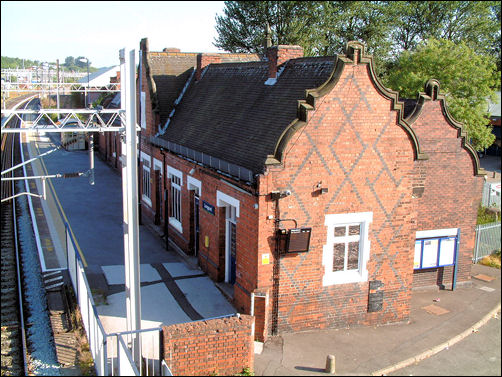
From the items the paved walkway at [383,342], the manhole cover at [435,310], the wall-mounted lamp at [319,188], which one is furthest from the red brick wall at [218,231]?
the manhole cover at [435,310]

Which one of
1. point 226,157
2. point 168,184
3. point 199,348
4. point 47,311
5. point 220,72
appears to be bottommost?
point 47,311

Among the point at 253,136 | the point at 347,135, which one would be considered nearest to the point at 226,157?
the point at 253,136

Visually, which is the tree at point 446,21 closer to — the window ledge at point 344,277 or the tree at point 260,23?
the tree at point 260,23

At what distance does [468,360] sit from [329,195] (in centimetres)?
458

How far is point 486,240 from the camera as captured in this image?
58.6ft

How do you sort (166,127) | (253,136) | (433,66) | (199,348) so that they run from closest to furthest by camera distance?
(199,348), (253,136), (166,127), (433,66)

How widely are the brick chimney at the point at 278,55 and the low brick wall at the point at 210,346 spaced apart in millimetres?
7410

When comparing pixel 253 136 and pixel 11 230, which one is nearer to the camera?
pixel 253 136

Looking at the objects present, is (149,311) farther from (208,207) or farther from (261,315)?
(208,207)

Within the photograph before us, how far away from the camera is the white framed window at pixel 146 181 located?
20.8m

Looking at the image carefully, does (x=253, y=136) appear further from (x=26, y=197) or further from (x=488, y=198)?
(x=26, y=197)

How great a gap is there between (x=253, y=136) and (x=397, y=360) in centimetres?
623

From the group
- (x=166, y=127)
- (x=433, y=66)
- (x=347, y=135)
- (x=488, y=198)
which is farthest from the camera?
(x=433, y=66)

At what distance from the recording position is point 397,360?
34.9 feet
